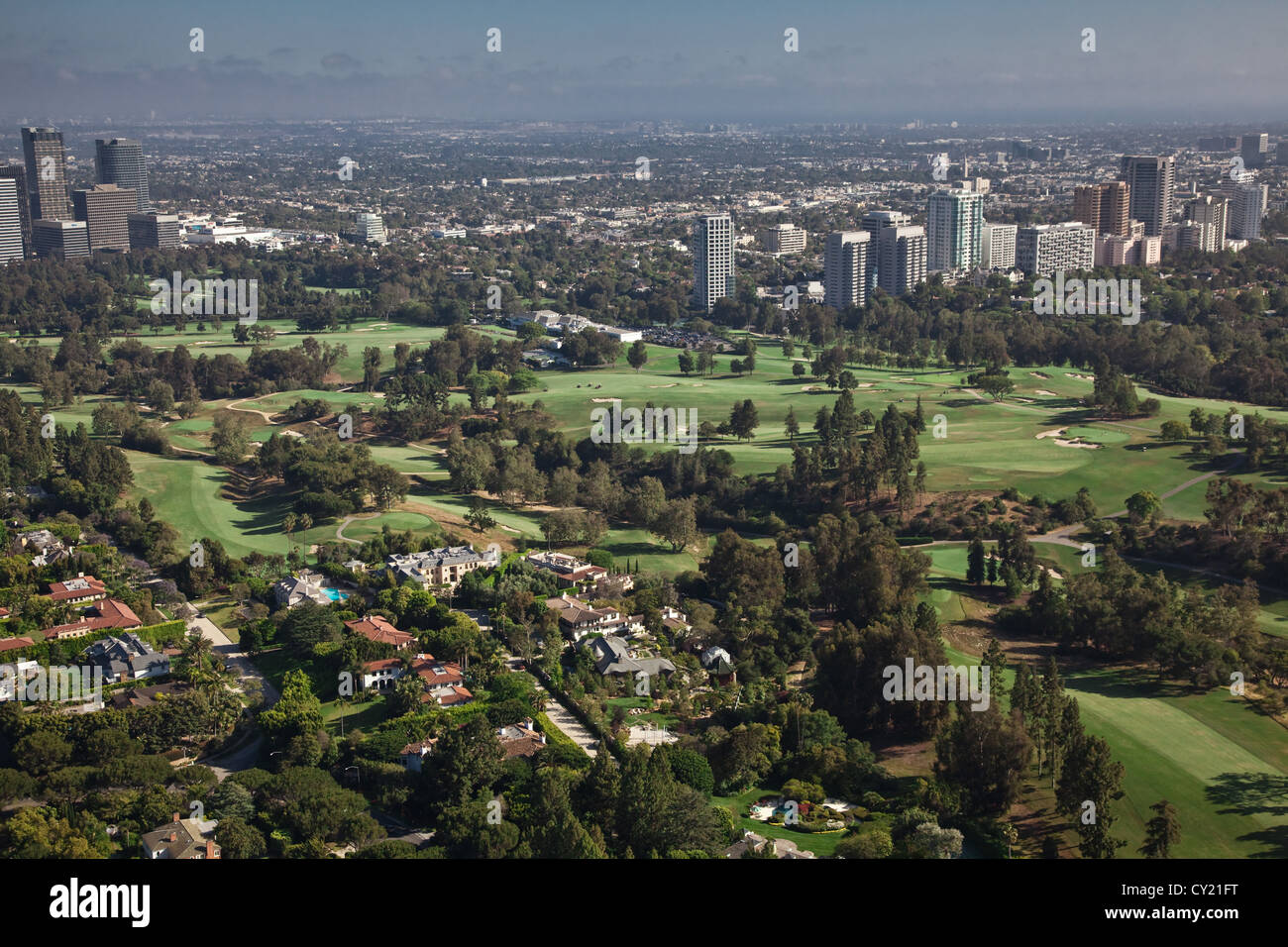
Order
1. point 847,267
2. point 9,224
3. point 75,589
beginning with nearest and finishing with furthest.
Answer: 1. point 75,589
2. point 847,267
3. point 9,224

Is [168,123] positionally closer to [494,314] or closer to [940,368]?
[494,314]

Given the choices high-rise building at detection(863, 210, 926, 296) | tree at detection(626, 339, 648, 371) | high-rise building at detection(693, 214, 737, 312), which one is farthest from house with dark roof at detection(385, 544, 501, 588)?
high-rise building at detection(863, 210, 926, 296)

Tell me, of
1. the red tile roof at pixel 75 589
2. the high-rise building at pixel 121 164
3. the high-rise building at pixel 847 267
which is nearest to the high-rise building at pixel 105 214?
the high-rise building at pixel 121 164

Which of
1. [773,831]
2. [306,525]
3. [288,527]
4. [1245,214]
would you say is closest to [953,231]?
[1245,214]

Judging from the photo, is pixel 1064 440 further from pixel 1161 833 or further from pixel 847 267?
pixel 847 267

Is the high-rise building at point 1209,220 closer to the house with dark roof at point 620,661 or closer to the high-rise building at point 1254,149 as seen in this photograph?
the high-rise building at point 1254,149

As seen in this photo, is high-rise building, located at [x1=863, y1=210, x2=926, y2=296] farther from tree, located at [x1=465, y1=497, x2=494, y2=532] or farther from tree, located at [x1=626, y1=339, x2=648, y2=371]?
tree, located at [x1=465, y1=497, x2=494, y2=532]
